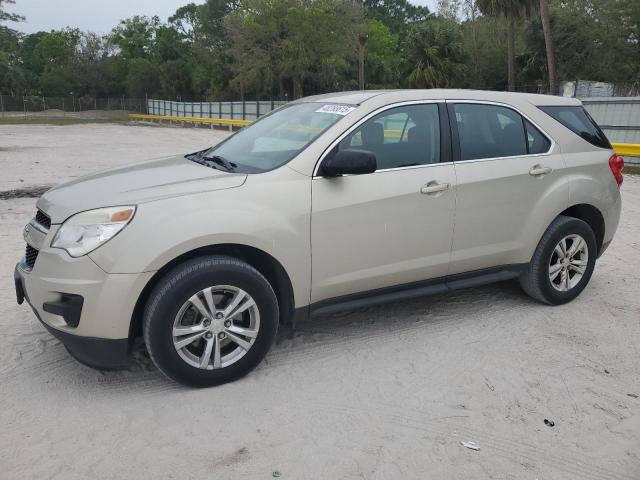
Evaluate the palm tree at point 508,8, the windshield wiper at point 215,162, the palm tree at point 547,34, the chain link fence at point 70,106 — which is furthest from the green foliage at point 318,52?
the windshield wiper at point 215,162

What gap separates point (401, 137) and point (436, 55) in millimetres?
45707

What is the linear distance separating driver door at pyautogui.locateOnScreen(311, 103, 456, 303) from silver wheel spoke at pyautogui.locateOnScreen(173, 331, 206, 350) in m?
0.78

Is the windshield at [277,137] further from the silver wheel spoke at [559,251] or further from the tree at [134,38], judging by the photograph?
the tree at [134,38]

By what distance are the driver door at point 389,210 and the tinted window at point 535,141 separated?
0.80m

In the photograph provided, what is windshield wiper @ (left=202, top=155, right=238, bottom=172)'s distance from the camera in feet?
13.0

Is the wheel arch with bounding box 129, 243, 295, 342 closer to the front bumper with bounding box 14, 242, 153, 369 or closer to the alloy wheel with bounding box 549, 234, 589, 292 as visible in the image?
the front bumper with bounding box 14, 242, 153, 369

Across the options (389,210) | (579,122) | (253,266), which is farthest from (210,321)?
(579,122)

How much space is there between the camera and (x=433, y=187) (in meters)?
4.11

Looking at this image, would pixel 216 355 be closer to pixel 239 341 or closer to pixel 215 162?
pixel 239 341

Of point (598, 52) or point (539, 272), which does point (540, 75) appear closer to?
point (598, 52)

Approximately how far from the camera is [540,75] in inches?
1706

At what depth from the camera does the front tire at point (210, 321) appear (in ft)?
10.8

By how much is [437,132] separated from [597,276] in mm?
2684

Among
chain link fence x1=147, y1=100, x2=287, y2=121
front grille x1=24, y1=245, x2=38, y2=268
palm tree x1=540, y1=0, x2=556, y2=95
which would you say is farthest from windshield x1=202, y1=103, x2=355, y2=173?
chain link fence x1=147, y1=100, x2=287, y2=121
